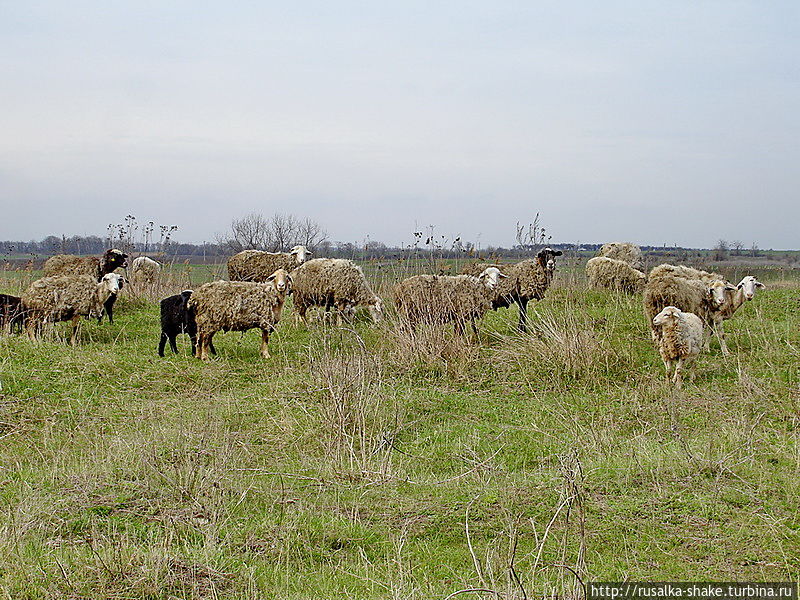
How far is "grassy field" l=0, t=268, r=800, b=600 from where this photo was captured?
13.0ft

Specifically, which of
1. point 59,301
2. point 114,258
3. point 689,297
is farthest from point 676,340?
point 114,258

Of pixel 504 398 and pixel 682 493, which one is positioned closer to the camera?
pixel 682 493

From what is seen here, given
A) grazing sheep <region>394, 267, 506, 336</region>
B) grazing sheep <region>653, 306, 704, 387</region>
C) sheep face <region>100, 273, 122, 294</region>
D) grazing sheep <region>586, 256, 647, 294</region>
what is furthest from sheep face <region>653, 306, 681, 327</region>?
sheep face <region>100, 273, 122, 294</region>

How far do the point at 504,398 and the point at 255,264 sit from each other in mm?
8405

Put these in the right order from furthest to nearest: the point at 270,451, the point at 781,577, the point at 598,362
→ the point at 598,362
the point at 270,451
the point at 781,577

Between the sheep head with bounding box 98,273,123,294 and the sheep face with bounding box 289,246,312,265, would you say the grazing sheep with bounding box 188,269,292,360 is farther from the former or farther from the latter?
the sheep face with bounding box 289,246,312,265

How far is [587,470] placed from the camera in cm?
562

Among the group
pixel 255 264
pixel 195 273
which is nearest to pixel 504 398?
pixel 255 264

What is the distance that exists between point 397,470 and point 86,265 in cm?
1072

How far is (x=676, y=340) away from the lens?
9.02m

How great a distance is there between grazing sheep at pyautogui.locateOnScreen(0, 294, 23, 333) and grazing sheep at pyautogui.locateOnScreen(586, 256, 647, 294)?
1138 cm

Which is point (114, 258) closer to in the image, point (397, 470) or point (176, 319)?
point (176, 319)

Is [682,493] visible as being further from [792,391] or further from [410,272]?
[410,272]

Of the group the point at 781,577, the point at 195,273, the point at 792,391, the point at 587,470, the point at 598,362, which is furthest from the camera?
the point at 195,273
